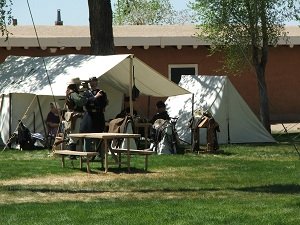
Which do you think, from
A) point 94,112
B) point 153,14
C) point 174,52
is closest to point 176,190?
point 94,112

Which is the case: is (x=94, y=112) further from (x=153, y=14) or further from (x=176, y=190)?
(x=153, y=14)

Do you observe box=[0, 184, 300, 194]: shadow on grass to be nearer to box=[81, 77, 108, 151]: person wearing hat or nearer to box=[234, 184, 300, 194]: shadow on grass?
box=[234, 184, 300, 194]: shadow on grass

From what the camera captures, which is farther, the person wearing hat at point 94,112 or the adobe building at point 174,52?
the adobe building at point 174,52

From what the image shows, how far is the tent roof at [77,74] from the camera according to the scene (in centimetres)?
1925

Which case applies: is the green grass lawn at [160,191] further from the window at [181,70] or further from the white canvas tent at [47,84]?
the window at [181,70]

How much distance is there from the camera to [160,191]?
39.7 feet

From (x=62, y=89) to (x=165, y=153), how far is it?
8.50ft

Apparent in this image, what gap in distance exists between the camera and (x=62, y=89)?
62.9 ft

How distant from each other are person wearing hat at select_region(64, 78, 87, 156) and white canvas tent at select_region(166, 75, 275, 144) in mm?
4921

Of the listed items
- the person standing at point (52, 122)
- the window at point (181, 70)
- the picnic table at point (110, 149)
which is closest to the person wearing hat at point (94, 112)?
the picnic table at point (110, 149)

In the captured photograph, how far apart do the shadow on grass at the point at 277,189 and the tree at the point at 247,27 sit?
11562mm

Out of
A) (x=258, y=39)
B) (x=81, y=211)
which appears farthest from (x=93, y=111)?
(x=258, y=39)

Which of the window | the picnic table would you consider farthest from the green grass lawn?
the window

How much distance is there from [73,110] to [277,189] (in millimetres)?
5947
